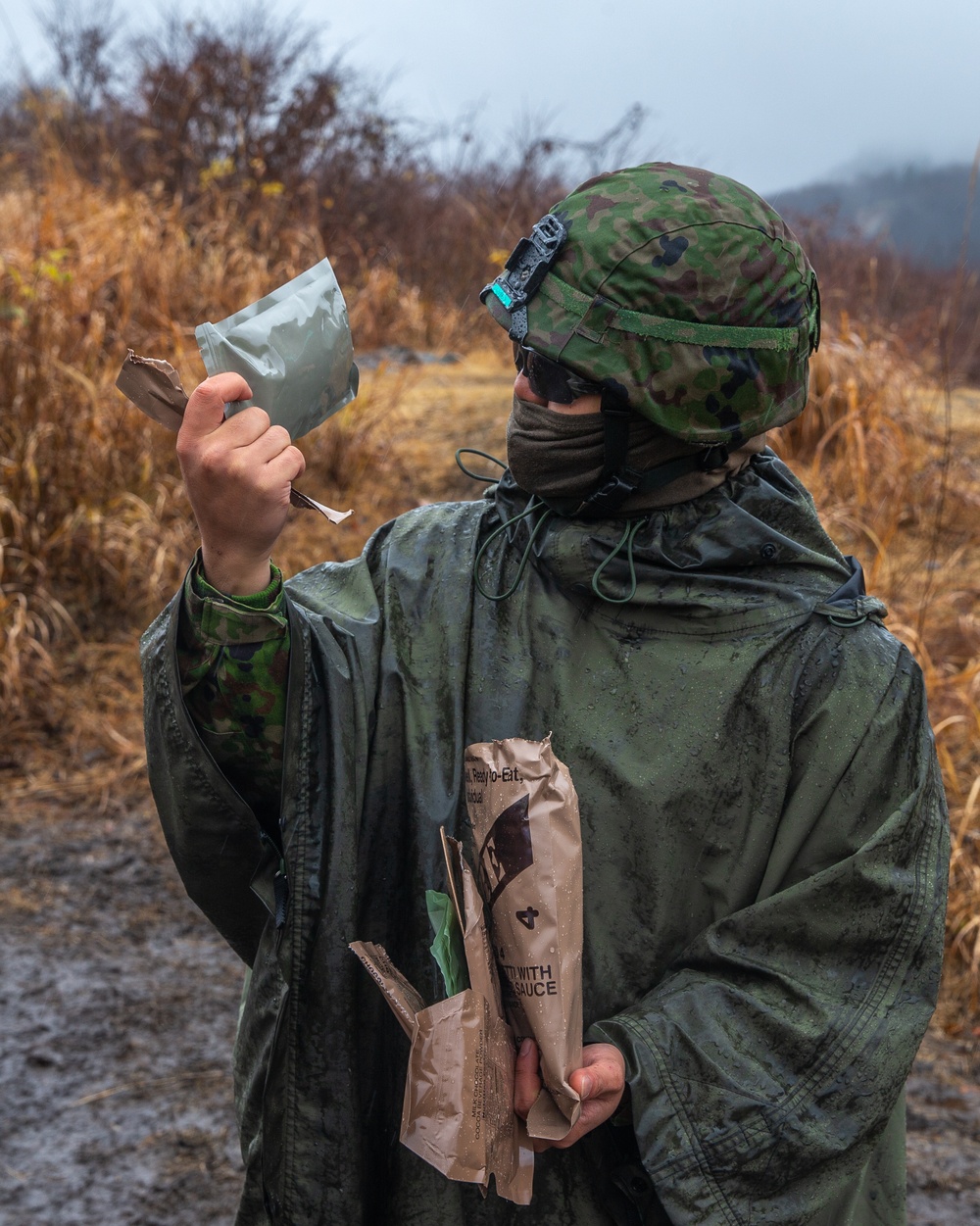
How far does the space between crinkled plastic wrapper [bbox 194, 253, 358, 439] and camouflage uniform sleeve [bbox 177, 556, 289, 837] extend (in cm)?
21

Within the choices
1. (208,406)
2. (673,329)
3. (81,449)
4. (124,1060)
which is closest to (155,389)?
(208,406)

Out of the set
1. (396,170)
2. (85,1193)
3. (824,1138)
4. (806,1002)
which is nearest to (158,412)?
(806,1002)

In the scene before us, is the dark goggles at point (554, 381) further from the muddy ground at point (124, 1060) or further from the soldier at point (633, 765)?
the muddy ground at point (124, 1060)

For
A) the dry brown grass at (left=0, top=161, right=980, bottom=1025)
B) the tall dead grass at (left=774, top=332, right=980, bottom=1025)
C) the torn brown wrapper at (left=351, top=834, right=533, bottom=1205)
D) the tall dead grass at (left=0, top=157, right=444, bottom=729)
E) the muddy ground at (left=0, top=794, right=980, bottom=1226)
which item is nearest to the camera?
the torn brown wrapper at (left=351, top=834, right=533, bottom=1205)

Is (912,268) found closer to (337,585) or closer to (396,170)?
(396,170)

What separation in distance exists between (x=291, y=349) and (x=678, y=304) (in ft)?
1.59

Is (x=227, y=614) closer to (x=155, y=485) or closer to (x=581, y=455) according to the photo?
(x=581, y=455)

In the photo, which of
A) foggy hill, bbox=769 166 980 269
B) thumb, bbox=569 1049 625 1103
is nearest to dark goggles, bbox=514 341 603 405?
thumb, bbox=569 1049 625 1103

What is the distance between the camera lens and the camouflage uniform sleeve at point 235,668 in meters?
1.29

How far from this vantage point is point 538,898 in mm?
1216

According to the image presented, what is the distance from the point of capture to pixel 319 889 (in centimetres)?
140

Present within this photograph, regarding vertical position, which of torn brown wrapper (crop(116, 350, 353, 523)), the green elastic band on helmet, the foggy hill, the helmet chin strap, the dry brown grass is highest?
torn brown wrapper (crop(116, 350, 353, 523))

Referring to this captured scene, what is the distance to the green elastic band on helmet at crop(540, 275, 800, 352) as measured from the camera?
1.39 m

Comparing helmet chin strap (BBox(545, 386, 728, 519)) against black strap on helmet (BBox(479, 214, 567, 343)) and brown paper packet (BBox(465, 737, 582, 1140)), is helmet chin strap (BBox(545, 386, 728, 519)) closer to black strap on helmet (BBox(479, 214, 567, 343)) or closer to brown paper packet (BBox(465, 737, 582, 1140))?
black strap on helmet (BBox(479, 214, 567, 343))
